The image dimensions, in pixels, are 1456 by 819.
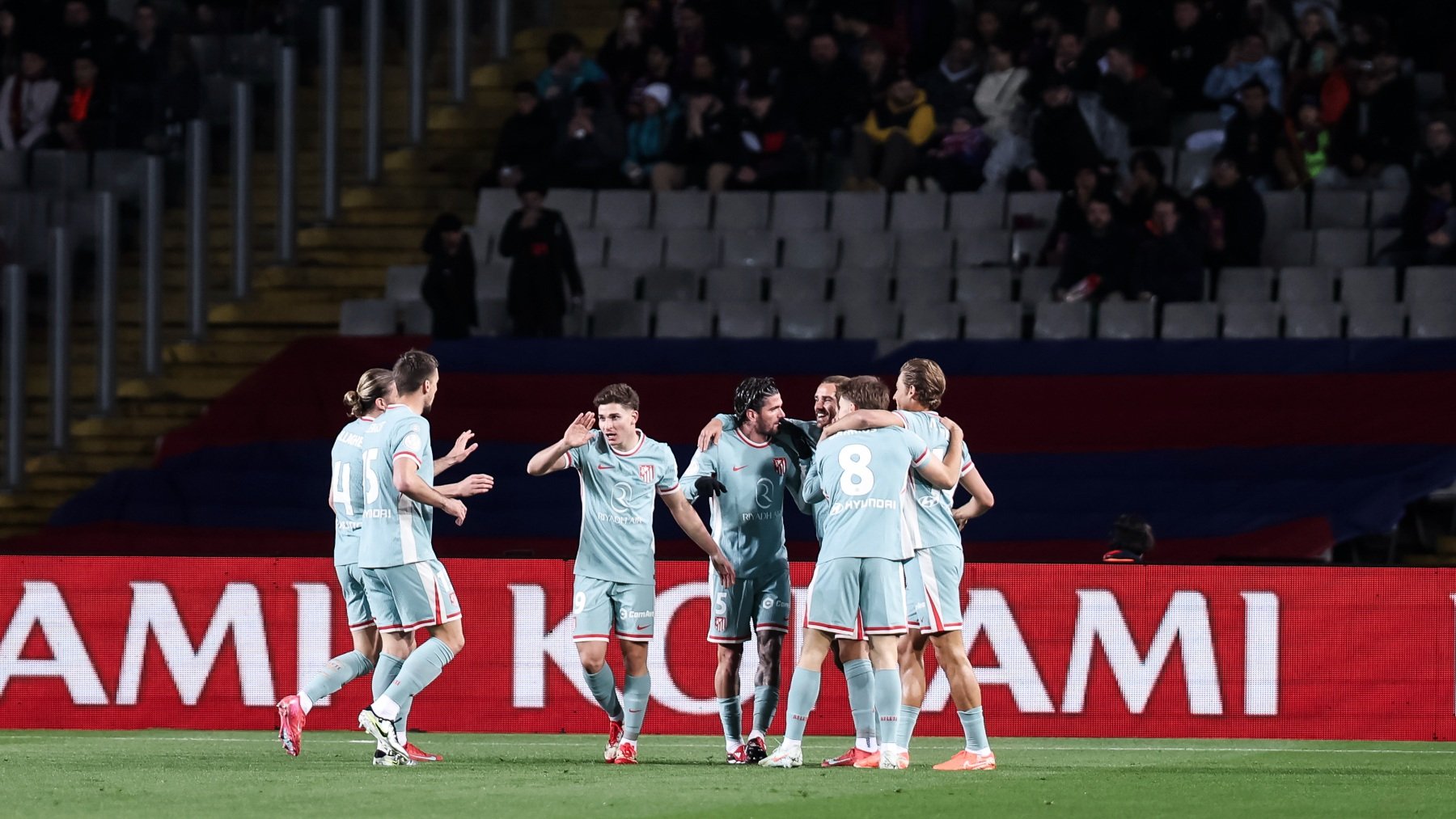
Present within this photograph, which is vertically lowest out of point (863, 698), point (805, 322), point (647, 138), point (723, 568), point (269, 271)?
point (863, 698)

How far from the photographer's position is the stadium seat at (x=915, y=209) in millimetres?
19875

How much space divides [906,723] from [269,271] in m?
12.5

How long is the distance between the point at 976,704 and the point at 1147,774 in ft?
2.90

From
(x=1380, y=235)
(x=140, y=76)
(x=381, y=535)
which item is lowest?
(x=381, y=535)

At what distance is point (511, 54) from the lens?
23844 millimetres

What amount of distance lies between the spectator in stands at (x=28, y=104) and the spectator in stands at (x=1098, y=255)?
10308mm

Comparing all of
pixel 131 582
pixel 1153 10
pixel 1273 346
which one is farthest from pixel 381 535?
pixel 1153 10

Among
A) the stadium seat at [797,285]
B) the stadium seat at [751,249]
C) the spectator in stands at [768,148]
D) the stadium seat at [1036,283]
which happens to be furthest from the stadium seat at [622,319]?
the stadium seat at [1036,283]

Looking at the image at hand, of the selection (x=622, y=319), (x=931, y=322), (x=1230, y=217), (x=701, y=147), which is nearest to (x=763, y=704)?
(x=931, y=322)

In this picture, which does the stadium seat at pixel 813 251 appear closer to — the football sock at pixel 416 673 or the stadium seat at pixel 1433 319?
the stadium seat at pixel 1433 319

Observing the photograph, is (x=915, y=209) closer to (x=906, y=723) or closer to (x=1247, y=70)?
(x=1247, y=70)

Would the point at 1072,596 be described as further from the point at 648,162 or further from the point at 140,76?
the point at 140,76

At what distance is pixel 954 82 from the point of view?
67.2ft

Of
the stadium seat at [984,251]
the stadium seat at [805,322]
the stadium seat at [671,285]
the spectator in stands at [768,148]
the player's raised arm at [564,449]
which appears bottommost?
the player's raised arm at [564,449]
